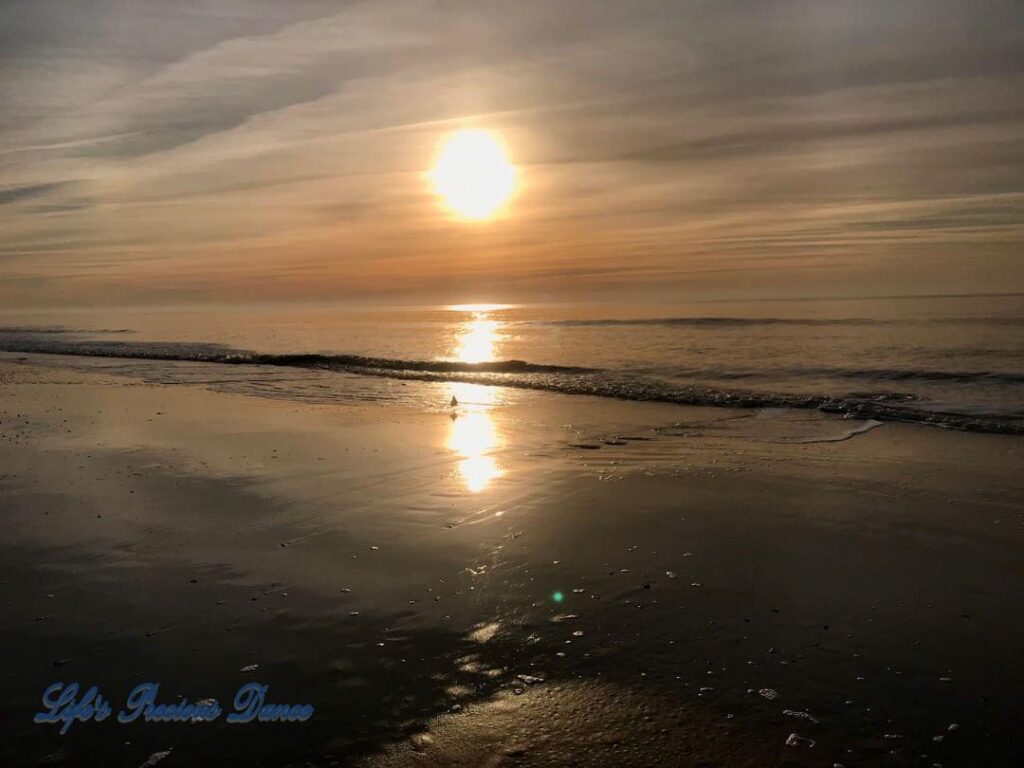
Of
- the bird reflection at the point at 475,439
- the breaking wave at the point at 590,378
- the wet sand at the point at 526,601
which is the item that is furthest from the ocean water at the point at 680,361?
the wet sand at the point at 526,601

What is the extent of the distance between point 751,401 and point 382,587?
12.9m

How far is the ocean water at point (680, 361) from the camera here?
1772cm

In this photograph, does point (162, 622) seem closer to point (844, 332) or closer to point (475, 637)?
point (475, 637)

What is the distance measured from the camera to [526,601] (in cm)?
575

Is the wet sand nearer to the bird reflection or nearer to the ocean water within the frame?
the bird reflection

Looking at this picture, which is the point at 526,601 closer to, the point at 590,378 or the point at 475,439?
the point at 475,439

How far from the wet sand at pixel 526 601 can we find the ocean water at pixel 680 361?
21.7ft

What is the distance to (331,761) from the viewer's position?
380 cm

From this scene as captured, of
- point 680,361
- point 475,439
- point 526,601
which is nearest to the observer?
point 526,601

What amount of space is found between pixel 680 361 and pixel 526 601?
21405mm

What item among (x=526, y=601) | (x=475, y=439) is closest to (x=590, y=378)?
(x=475, y=439)

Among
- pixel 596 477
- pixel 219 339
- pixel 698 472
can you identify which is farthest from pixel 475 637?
pixel 219 339

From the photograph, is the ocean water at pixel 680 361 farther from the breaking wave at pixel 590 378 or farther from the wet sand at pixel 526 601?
the wet sand at pixel 526 601

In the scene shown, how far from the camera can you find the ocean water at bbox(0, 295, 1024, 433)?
58.1 feet
